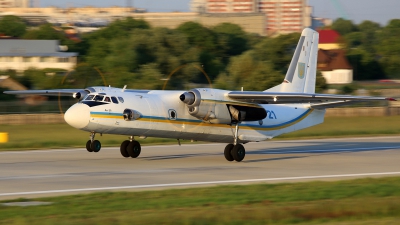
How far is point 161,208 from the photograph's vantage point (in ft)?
44.2

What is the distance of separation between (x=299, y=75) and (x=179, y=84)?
3378 centimetres

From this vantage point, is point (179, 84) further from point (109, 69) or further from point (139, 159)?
point (139, 159)

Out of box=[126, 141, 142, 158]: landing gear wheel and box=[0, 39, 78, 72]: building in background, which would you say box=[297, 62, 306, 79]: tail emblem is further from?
box=[0, 39, 78, 72]: building in background

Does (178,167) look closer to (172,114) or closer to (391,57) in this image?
(172,114)

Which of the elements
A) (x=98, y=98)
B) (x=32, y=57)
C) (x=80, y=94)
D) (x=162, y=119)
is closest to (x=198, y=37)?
(x=32, y=57)

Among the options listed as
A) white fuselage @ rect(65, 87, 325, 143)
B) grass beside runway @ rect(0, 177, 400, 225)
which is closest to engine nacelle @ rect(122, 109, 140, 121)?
white fuselage @ rect(65, 87, 325, 143)

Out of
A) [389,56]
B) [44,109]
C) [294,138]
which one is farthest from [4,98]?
[389,56]

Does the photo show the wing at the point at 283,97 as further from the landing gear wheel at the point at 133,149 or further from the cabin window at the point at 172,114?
the landing gear wheel at the point at 133,149

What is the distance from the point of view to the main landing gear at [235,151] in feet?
77.3

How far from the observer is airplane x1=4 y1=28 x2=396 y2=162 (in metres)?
21.5

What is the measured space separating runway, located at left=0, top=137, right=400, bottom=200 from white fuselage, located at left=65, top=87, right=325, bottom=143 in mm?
1105

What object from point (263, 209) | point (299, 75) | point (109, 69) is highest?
point (109, 69)

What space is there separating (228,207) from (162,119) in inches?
365

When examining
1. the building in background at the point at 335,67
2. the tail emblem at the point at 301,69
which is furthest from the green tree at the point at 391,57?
the tail emblem at the point at 301,69
